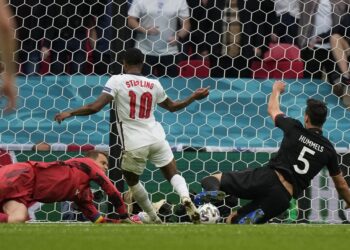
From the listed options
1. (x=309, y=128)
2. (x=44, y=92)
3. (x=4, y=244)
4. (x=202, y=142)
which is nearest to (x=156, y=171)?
(x=202, y=142)

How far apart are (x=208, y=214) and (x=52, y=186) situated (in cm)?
153

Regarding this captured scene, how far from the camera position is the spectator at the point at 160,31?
13.0m

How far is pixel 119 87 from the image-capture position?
11.2 m

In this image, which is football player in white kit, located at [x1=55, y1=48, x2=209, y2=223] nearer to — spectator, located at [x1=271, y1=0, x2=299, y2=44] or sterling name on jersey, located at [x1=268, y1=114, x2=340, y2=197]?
sterling name on jersey, located at [x1=268, y1=114, x2=340, y2=197]

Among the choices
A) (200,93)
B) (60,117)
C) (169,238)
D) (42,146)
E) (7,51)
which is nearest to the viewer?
(7,51)

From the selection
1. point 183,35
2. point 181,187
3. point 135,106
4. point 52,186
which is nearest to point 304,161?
point 181,187

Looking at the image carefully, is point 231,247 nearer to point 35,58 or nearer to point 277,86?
point 277,86

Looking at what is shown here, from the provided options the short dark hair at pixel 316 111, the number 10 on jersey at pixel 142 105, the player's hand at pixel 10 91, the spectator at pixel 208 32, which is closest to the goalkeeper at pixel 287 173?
the short dark hair at pixel 316 111

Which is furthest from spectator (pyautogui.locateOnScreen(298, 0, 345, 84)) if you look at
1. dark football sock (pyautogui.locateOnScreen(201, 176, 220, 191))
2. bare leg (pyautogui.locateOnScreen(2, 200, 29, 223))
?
bare leg (pyautogui.locateOnScreen(2, 200, 29, 223))

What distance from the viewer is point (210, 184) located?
36.4ft

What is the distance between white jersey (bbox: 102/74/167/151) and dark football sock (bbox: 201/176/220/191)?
0.64 meters

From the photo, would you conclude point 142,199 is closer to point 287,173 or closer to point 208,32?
point 287,173

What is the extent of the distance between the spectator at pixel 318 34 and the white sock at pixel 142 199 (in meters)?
2.54

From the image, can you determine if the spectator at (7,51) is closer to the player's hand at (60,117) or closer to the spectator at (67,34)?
the player's hand at (60,117)
